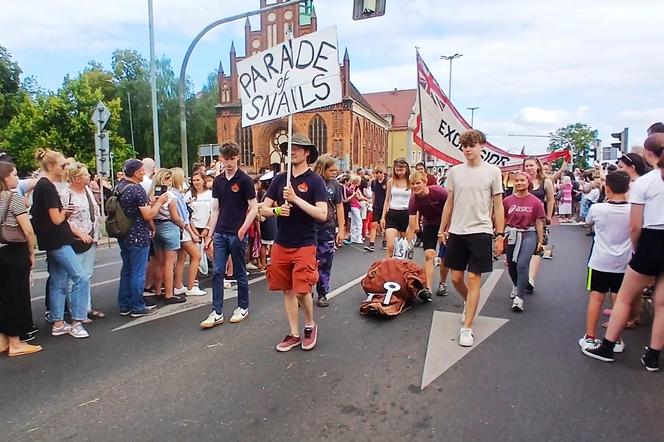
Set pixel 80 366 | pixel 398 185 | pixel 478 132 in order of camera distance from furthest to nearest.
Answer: pixel 398 185 < pixel 478 132 < pixel 80 366

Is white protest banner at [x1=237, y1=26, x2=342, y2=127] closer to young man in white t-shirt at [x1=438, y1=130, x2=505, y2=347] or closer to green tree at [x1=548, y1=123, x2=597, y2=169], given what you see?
young man in white t-shirt at [x1=438, y1=130, x2=505, y2=347]

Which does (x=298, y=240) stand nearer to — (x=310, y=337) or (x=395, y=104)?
(x=310, y=337)

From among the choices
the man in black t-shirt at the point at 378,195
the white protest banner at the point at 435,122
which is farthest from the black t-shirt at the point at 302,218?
the man in black t-shirt at the point at 378,195

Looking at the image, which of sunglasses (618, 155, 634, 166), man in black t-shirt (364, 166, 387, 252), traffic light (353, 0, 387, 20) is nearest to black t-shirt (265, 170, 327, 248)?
sunglasses (618, 155, 634, 166)

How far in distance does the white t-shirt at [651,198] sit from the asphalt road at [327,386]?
1.19 meters

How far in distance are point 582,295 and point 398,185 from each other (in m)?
2.94

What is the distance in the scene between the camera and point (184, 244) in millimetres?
6578

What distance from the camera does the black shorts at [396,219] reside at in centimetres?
743

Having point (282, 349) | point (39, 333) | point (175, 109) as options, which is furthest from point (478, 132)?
point (175, 109)

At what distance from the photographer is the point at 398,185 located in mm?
7520

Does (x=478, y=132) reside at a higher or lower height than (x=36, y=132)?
lower

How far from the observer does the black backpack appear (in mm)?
5453

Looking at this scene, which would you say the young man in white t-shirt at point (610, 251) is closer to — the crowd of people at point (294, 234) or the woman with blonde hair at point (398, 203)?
the crowd of people at point (294, 234)

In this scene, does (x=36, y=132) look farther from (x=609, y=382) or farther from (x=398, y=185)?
(x=609, y=382)
